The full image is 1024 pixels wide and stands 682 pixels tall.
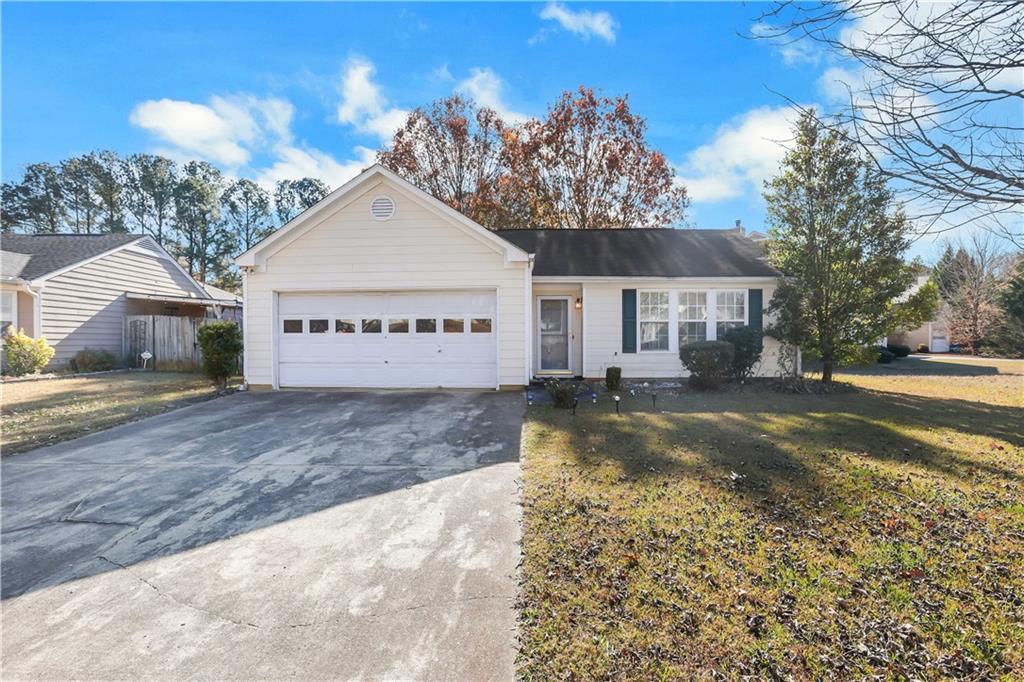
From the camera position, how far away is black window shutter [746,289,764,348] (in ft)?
39.3

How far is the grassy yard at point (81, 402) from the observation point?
709 centimetres

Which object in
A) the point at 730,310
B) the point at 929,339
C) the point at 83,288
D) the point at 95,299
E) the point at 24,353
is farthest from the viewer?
the point at 929,339

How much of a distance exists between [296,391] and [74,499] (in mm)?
6377

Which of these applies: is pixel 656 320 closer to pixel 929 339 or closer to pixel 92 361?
pixel 92 361

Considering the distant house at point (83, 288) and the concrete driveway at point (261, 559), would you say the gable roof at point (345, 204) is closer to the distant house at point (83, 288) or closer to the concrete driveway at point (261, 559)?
the concrete driveway at point (261, 559)

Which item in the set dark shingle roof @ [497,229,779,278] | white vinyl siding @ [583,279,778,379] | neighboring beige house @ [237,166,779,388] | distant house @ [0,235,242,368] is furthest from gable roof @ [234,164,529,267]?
distant house @ [0,235,242,368]

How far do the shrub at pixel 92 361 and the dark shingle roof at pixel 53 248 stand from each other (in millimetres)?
2898

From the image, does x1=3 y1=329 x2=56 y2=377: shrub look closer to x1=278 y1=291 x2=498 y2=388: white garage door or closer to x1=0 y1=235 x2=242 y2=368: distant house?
x1=0 y1=235 x2=242 y2=368: distant house

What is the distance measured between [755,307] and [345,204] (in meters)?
11.2

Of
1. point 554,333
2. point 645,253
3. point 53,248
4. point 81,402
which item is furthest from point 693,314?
point 53,248

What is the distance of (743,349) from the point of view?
11.4 meters

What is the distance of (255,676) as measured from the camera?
7.40 ft

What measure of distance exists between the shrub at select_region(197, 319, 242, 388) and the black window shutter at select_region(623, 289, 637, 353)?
34.1 ft

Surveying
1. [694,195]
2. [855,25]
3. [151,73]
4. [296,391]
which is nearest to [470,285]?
[296,391]
